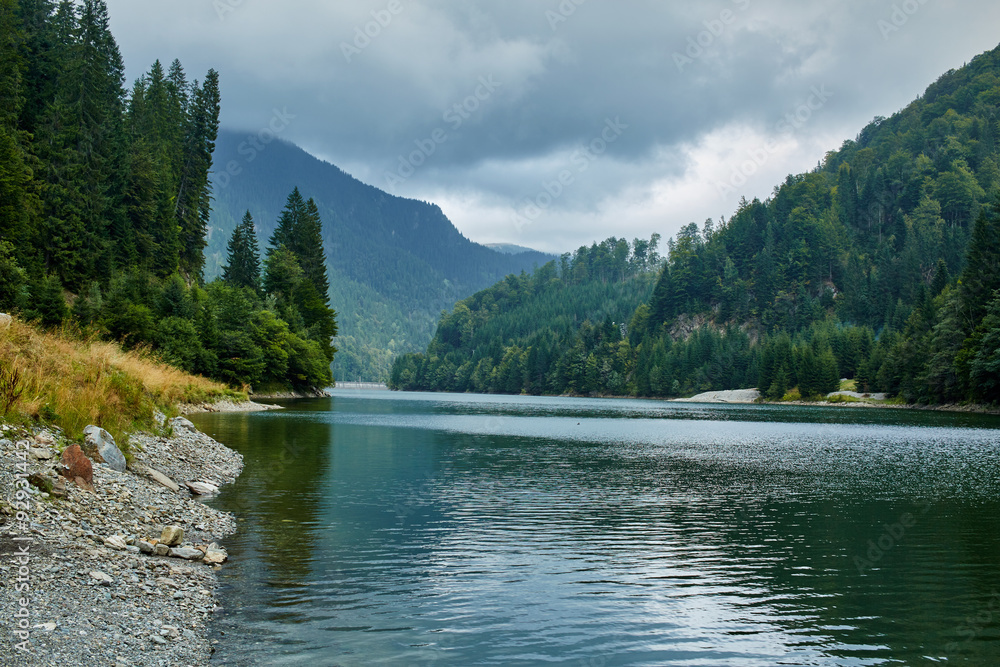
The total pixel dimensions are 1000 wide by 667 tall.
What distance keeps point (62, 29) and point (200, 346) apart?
38.8 metres

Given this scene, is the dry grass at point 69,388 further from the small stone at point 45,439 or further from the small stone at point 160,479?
the small stone at point 160,479

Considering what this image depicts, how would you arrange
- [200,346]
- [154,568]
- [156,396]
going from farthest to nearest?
[200,346] < [156,396] < [154,568]

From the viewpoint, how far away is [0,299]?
46250 millimetres

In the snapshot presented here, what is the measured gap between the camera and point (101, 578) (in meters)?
11.5

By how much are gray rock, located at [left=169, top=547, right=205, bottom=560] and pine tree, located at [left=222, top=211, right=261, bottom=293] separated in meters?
109

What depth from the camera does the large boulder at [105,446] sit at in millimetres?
18984

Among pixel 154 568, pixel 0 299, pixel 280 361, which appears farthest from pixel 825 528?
pixel 280 361

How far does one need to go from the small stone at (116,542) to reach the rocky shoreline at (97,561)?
0.05 metres

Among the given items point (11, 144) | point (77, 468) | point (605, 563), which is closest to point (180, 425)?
point (77, 468)

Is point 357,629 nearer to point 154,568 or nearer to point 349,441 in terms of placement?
point 154,568

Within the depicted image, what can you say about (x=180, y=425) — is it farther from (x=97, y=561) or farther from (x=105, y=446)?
(x=97, y=561)

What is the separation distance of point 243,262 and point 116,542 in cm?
11586

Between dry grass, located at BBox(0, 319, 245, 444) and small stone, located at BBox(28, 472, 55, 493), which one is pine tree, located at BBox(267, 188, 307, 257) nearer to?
dry grass, located at BBox(0, 319, 245, 444)

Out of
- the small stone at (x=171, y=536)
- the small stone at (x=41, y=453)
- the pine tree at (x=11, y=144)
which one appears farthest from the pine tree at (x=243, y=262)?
the small stone at (x=171, y=536)
